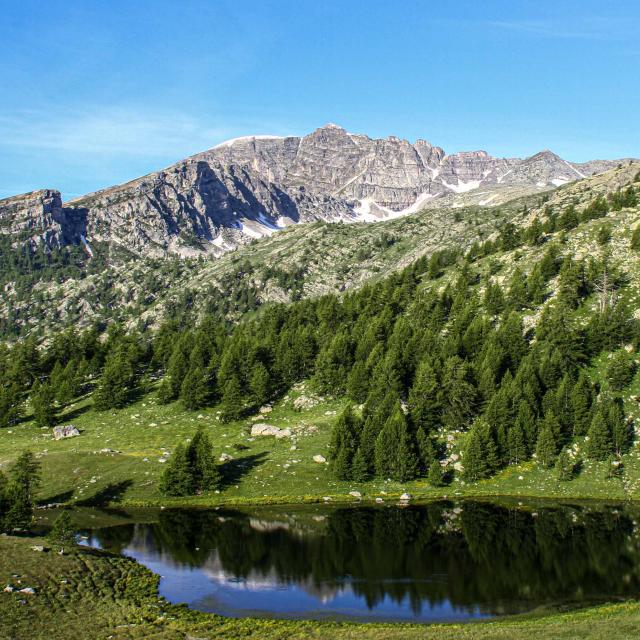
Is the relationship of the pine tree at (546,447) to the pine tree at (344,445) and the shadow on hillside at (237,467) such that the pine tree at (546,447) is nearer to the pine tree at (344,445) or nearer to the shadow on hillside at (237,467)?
the pine tree at (344,445)

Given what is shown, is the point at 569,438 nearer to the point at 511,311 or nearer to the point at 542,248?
the point at 511,311

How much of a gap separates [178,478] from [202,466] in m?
4.02

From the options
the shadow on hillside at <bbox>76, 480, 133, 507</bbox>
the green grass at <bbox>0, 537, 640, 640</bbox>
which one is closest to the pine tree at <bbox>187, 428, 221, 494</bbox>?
the shadow on hillside at <bbox>76, 480, 133, 507</bbox>

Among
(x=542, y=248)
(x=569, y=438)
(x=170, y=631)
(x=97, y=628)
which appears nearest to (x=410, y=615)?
(x=170, y=631)

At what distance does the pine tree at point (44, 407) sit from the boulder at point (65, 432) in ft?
18.8

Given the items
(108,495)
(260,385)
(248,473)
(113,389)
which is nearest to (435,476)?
(248,473)

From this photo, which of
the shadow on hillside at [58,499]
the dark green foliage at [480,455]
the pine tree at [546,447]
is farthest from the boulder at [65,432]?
the pine tree at [546,447]

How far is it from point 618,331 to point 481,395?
107ft

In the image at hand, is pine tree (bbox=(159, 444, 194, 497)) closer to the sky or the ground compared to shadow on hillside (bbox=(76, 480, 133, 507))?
closer to the sky

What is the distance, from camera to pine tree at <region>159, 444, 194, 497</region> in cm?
8381

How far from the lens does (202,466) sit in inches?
3396

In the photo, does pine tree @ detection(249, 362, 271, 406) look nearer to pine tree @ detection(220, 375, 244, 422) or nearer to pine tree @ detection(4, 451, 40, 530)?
pine tree @ detection(220, 375, 244, 422)

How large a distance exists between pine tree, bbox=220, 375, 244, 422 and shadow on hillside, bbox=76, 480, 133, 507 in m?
29.5

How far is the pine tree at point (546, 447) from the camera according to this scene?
91.2m
